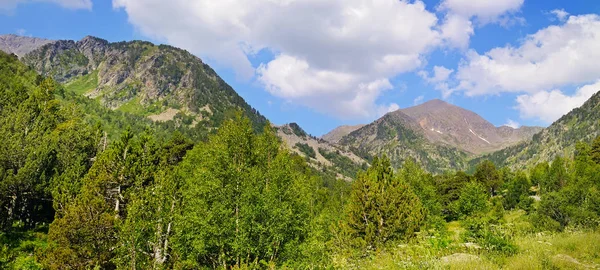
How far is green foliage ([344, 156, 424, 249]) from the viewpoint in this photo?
3238 cm

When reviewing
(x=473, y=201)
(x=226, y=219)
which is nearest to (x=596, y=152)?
Answer: (x=473, y=201)

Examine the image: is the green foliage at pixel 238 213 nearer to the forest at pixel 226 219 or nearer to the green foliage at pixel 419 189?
the forest at pixel 226 219

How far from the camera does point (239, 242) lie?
20125mm

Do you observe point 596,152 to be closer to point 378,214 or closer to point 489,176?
point 489,176

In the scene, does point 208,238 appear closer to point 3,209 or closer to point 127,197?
point 127,197

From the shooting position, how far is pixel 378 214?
3322cm

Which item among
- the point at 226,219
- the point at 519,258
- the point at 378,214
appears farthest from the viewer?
the point at 378,214

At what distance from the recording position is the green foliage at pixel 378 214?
3238 centimetres

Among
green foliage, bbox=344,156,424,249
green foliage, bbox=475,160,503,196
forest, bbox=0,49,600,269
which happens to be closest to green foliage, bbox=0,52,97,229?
forest, bbox=0,49,600,269

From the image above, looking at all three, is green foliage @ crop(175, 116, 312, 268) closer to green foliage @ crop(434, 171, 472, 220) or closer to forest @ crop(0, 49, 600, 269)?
forest @ crop(0, 49, 600, 269)

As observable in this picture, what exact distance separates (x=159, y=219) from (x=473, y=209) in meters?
58.7

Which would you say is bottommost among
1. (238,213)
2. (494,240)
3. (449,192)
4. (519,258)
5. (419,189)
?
(519,258)

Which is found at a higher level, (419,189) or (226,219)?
(419,189)

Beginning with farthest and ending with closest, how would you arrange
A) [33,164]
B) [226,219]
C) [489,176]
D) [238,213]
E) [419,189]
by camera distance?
1. [489,176]
2. [419,189]
3. [33,164]
4. [238,213]
5. [226,219]
